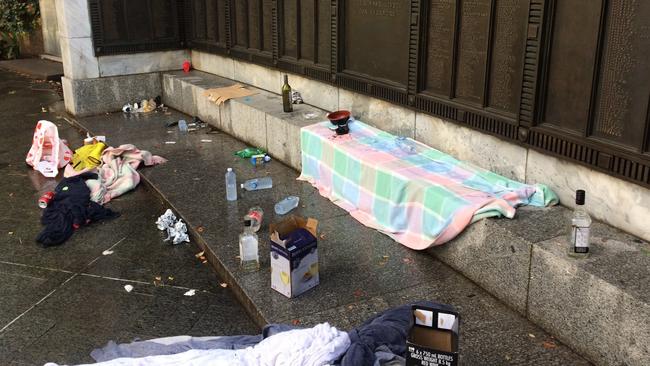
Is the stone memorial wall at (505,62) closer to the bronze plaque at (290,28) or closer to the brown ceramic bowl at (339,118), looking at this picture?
the bronze plaque at (290,28)

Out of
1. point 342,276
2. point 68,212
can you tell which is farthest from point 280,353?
point 68,212

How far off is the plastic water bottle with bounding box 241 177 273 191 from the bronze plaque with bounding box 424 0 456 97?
2.09 meters

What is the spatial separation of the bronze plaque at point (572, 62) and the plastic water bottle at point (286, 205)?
2644 millimetres

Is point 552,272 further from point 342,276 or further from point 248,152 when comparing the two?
point 248,152

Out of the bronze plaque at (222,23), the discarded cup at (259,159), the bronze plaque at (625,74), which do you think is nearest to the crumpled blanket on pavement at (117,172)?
the discarded cup at (259,159)

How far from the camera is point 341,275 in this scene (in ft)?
16.1

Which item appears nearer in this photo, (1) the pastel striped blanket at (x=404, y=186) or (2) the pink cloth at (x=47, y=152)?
(1) the pastel striped blanket at (x=404, y=186)

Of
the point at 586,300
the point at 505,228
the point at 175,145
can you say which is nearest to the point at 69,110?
the point at 175,145

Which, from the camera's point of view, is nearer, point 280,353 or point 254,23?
point 280,353

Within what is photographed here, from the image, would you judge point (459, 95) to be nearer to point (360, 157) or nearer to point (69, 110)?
point (360, 157)

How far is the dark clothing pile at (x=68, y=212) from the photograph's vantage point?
6.14 meters

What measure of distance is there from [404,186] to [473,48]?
1346 mm

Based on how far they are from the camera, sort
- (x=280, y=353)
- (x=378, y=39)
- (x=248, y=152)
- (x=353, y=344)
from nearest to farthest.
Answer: (x=353, y=344) → (x=280, y=353) → (x=378, y=39) → (x=248, y=152)

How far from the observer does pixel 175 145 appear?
29.0 feet
